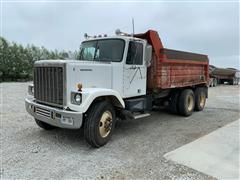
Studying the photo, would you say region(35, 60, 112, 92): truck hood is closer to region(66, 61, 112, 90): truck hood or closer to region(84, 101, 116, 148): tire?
region(66, 61, 112, 90): truck hood

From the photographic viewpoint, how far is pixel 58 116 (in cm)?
425

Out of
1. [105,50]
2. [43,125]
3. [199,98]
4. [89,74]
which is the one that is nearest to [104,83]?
[89,74]

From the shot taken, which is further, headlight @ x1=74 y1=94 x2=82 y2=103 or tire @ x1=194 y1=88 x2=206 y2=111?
tire @ x1=194 y1=88 x2=206 y2=111

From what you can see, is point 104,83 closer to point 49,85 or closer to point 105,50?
point 105,50

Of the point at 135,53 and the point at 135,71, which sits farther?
the point at 135,71

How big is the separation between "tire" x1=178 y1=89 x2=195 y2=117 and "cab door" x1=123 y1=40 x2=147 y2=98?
7.08 feet

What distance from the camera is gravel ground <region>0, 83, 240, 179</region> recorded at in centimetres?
349

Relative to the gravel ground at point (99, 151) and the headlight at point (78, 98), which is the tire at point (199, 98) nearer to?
the gravel ground at point (99, 151)

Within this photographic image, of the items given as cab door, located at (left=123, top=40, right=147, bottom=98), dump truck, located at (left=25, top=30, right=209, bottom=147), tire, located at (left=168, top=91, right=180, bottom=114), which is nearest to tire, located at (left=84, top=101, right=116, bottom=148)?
dump truck, located at (left=25, top=30, right=209, bottom=147)

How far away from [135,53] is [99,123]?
6.73ft

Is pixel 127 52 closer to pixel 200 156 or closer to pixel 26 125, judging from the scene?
pixel 200 156

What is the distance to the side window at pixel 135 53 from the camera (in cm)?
536

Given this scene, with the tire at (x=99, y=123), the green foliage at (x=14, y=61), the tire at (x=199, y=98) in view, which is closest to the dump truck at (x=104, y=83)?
the tire at (x=99, y=123)

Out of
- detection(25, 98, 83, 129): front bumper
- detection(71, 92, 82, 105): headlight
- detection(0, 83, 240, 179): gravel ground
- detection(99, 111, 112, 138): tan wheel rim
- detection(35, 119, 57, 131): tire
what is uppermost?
detection(71, 92, 82, 105): headlight
